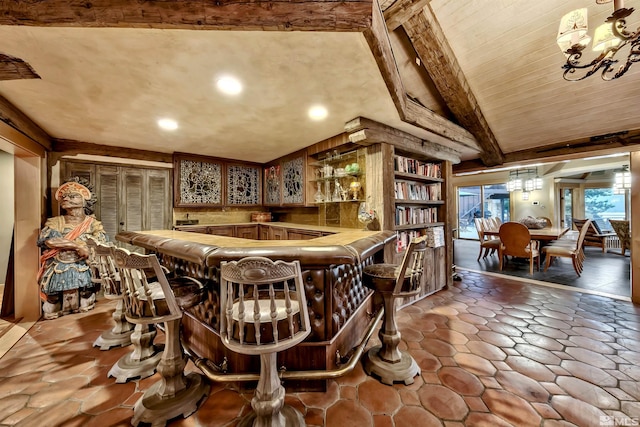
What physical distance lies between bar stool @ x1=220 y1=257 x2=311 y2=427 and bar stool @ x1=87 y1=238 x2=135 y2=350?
0.87 meters

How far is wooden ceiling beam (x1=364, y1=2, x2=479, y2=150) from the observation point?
148cm

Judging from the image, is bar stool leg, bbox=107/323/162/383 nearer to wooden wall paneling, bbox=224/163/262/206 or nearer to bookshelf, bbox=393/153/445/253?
bookshelf, bbox=393/153/445/253

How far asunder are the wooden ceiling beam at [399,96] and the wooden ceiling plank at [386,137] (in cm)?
26

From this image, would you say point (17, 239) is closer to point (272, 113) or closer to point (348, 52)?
point (272, 113)

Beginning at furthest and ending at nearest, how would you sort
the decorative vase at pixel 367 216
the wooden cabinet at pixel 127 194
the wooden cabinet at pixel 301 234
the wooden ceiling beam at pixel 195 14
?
the wooden cabinet at pixel 127 194
the wooden cabinet at pixel 301 234
the decorative vase at pixel 367 216
the wooden ceiling beam at pixel 195 14

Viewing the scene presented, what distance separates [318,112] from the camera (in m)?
2.42

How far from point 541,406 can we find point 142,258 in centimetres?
254

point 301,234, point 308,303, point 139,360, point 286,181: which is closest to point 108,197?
point 286,181

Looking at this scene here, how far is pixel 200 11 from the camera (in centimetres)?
127

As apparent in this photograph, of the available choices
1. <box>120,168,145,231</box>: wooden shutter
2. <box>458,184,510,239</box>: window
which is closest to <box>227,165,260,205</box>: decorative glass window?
<box>120,168,145,231</box>: wooden shutter

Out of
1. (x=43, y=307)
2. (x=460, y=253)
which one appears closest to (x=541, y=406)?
(x=43, y=307)

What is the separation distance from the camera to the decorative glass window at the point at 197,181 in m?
4.05

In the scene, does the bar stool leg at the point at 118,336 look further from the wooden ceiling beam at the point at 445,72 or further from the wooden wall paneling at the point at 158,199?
the wooden ceiling beam at the point at 445,72

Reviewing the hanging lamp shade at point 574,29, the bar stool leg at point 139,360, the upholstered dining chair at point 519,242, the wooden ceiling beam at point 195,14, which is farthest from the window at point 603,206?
the bar stool leg at point 139,360
